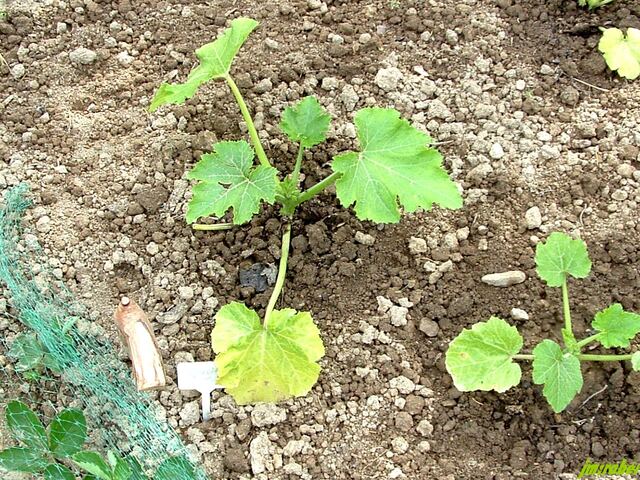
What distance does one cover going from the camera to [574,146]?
3.42 m

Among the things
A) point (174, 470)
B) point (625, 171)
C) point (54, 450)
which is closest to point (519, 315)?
point (625, 171)

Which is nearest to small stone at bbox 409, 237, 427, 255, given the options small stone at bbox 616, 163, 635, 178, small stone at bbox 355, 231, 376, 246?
small stone at bbox 355, 231, 376, 246

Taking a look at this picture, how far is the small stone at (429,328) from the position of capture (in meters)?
3.11

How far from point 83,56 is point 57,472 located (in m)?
1.94

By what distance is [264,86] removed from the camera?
11.7 feet

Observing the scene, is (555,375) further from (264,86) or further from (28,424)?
(28,424)

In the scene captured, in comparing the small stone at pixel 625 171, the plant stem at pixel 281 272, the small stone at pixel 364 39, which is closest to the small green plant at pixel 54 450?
the plant stem at pixel 281 272

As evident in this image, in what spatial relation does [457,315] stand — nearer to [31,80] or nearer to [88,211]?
[88,211]

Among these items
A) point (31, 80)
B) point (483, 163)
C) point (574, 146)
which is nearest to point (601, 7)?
point (574, 146)

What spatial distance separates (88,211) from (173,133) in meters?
0.51

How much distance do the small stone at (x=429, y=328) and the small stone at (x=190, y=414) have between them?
3.09 ft

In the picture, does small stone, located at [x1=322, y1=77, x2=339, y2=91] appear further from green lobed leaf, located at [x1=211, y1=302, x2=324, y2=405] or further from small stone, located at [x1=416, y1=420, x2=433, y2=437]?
small stone, located at [x1=416, y1=420, x2=433, y2=437]

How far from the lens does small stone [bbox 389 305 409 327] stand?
3.13 metres

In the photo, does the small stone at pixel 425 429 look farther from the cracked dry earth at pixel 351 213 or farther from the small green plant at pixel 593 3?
the small green plant at pixel 593 3
